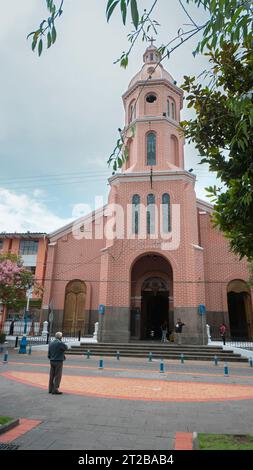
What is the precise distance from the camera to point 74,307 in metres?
25.3

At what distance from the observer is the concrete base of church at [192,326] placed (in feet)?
66.3

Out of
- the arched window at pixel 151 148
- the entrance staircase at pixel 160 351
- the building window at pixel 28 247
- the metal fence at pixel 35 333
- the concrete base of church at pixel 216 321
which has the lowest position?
the entrance staircase at pixel 160 351

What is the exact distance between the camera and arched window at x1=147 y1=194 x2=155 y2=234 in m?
22.8

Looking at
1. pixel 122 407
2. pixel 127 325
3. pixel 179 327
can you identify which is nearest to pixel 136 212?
pixel 127 325

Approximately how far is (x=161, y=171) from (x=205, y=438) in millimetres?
20587

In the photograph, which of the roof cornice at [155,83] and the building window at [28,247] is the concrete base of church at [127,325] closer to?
the building window at [28,247]

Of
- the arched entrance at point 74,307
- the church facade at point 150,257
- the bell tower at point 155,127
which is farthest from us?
the bell tower at point 155,127

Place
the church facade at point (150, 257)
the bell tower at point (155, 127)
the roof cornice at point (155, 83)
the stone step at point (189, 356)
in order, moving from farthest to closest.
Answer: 1. the roof cornice at point (155, 83)
2. the bell tower at point (155, 127)
3. the church facade at point (150, 257)
4. the stone step at point (189, 356)

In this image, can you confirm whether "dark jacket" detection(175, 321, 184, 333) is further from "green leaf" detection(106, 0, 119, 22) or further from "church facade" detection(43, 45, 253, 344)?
"green leaf" detection(106, 0, 119, 22)

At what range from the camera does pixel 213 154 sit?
5.21m

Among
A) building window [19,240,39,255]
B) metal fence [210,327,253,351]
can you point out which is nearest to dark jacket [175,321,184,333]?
metal fence [210,327,253,351]

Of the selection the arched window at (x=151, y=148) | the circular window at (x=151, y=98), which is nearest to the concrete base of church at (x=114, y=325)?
the arched window at (x=151, y=148)

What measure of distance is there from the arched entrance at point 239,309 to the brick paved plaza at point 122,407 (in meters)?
11.2
